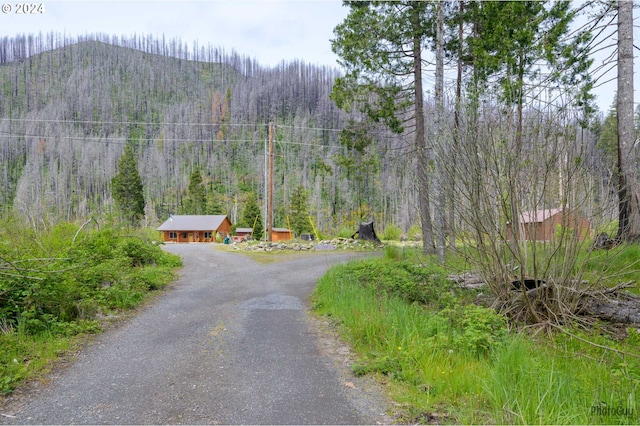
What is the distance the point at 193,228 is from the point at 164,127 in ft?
197

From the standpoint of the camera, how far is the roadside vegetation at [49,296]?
4188 millimetres

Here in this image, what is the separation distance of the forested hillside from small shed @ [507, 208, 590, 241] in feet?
171

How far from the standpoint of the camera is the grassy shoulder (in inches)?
107

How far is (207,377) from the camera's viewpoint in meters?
3.76

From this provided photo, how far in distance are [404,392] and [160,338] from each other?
3.48 metres

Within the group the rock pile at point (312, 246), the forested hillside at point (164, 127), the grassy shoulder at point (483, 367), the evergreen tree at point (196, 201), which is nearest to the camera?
the grassy shoulder at point (483, 367)

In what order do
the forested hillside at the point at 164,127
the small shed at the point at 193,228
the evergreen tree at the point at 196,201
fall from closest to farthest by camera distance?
the small shed at the point at 193,228 < the evergreen tree at the point at 196,201 < the forested hillside at the point at 164,127

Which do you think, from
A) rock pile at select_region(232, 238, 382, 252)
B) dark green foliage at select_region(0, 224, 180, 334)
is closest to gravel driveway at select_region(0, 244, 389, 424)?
dark green foliage at select_region(0, 224, 180, 334)

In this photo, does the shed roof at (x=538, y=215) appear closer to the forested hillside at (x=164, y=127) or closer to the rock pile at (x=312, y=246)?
the rock pile at (x=312, y=246)

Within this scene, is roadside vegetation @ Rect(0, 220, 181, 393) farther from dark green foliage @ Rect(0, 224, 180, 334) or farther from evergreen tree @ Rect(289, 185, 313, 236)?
evergreen tree @ Rect(289, 185, 313, 236)

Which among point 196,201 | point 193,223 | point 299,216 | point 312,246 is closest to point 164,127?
point 196,201

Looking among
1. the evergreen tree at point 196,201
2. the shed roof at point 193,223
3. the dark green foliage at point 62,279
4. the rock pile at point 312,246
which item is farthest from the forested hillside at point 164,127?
the dark green foliage at point 62,279

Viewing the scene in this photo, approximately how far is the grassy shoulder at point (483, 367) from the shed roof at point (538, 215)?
137 centimetres

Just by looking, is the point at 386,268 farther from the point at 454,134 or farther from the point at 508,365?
the point at 508,365
